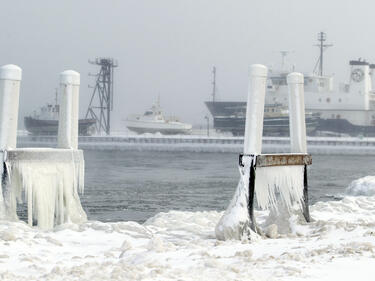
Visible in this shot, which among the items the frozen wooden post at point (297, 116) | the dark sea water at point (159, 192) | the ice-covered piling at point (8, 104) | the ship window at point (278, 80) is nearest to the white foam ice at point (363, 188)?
the dark sea water at point (159, 192)

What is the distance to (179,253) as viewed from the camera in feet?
21.5

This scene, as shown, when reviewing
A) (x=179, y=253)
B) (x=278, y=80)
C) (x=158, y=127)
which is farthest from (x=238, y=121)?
(x=179, y=253)

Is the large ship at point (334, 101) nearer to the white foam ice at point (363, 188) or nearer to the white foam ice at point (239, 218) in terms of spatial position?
the white foam ice at point (363, 188)

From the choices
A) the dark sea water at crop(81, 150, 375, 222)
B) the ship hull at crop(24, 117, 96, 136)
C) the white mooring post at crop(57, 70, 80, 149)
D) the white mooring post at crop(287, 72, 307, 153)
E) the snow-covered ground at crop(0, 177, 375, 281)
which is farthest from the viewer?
the ship hull at crop(24, 117, 96, 136)

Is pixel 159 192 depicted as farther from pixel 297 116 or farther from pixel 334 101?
pixel 334 101

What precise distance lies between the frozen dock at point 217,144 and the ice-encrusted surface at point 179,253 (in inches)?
2077

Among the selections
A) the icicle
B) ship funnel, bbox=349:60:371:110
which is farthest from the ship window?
the icicle

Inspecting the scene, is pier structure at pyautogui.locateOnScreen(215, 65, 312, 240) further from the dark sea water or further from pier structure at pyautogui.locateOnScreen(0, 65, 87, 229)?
the dark sea water

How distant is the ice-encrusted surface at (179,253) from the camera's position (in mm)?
5492

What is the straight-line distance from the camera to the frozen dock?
60500 millimetres

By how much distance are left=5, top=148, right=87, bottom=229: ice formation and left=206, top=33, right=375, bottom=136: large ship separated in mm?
63726

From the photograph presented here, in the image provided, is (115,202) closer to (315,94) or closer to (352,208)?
(352,208)

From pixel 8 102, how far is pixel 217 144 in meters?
57.0

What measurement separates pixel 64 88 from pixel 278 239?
3.67 m
